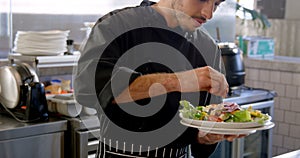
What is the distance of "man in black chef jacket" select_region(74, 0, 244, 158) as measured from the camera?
1563 mm

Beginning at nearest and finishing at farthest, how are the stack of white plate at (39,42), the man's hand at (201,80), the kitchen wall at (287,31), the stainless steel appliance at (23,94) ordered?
the man's hand at (201,80)
the stainless steel appliance at (23,94)
the stack of white plate at (39,42)
the kitchen wall at (287,31)

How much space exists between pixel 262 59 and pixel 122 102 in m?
2.92

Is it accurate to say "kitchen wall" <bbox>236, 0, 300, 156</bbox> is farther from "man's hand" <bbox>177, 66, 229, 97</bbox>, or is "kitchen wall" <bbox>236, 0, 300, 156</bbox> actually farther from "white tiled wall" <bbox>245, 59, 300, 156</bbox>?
"man's hand" <bbox>177, 66, 229, 97</bbox>

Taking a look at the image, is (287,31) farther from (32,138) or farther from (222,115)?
(222,115)

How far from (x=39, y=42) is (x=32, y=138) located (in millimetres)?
639

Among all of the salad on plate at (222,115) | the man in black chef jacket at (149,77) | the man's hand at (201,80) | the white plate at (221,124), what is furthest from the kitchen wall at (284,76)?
the man's hand at (201,80)

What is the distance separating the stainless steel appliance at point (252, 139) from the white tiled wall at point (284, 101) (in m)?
0.27

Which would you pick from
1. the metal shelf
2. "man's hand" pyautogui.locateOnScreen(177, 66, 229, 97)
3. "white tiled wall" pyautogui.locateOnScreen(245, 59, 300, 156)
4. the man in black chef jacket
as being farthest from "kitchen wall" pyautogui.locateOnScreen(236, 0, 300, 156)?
"man's hand" pyautogui.locateOnScreen(177, 66, 229, 97)

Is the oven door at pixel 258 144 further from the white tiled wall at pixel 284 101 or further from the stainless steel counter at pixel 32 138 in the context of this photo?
the stainless steel counter at pixel 32 138

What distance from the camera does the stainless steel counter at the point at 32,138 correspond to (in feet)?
7.75

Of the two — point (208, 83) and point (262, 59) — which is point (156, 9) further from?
point (262, 59)

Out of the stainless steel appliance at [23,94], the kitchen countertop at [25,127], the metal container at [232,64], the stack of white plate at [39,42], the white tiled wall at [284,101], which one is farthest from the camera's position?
the white tiled wall at [284,101]

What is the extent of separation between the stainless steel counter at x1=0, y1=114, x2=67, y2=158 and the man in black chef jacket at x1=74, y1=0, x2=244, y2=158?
0.73 meters

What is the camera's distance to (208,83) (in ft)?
5.13
